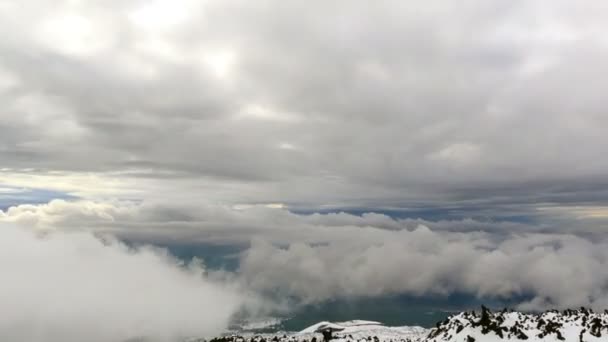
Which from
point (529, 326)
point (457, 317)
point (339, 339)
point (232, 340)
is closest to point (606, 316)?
point (529, 326)

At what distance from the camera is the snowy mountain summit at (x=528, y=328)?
41.2 meters

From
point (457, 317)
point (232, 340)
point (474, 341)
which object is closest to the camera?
A: point (474, 341)

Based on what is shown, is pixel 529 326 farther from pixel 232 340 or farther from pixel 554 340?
pixel 232 340

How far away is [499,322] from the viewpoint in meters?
47.9

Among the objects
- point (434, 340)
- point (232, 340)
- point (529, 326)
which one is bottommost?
point (232, 340)

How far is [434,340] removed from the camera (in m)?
53.1

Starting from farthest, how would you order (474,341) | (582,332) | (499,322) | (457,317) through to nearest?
(457,317), (499,322), (474,341), (582,332)

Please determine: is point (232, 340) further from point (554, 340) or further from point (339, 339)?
point (554, 340)

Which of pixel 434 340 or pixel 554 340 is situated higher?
pixel 554 340

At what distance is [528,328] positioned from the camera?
4578 cm

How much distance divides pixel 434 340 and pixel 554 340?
14.9 meters

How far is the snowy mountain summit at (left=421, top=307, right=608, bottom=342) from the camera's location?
41156mm

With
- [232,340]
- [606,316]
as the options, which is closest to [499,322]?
[606,316]

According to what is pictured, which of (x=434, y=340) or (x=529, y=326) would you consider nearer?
(x=529, y=326)
